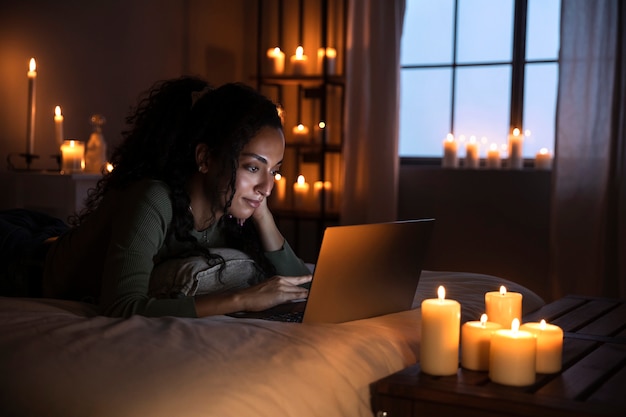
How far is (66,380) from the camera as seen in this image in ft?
3.65

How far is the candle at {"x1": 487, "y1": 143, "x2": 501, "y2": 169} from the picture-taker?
3.91m

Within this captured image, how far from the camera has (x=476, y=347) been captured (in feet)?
3.98

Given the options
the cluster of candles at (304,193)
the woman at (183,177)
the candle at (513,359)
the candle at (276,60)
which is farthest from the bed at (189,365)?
the candle at (276,60)

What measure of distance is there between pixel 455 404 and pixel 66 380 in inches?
20.6

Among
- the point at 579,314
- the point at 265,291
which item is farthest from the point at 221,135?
the point at 579,314

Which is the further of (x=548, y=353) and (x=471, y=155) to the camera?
(x=471, y=155)

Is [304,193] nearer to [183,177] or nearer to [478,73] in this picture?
[478,73]

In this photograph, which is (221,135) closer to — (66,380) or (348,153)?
(66,380)

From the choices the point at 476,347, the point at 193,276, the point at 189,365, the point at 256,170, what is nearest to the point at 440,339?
the point at 476,347

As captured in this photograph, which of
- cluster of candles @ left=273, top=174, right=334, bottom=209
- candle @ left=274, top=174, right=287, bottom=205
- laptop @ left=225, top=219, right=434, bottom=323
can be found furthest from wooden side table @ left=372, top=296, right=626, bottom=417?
candle @ left=274, top=174, right=287, bottom=205

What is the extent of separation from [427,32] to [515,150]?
33.1 inches

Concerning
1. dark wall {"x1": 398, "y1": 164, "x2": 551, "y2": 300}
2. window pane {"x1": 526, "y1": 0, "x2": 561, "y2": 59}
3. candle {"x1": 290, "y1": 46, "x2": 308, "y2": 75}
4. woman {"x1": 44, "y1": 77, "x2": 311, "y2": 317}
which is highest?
window pane {"x1": 526, "y1": 0, "x2": 561, "y2": 59}

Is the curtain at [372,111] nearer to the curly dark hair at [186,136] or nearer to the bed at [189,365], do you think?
the curly dark hair at [186,136]

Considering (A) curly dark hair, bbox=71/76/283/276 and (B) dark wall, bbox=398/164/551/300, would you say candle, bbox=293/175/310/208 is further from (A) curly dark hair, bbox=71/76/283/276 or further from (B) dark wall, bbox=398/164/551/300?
(A) curly dark hair, bbox=71/76/283/276
